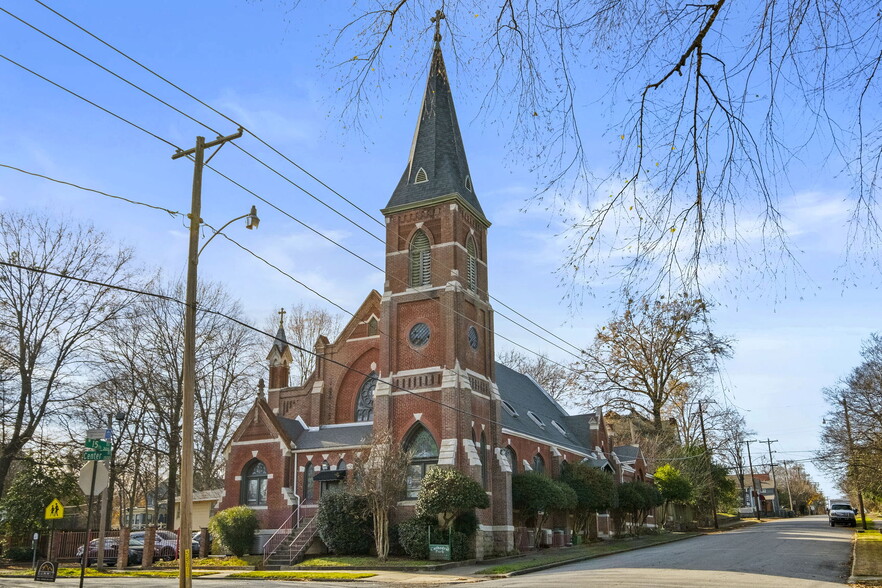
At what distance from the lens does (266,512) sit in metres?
35.8

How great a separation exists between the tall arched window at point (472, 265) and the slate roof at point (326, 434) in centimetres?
845

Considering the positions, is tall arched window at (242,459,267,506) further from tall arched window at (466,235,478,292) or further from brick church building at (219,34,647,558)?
tall arched window at (466,235,478,292)

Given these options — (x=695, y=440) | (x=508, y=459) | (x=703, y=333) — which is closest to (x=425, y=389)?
(x=508, y=459)

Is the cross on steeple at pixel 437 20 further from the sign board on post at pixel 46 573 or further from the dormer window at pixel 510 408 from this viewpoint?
the dormer window at pixel 510 408

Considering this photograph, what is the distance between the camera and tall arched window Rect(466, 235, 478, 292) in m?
37.2

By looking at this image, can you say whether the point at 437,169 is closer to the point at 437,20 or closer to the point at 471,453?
the point at 471,453

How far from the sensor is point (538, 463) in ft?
132

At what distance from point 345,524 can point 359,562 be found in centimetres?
291

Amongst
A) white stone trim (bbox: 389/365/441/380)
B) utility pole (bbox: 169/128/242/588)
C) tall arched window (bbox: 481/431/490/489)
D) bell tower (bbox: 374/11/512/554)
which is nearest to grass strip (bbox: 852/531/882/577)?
bell tower (bbox: 374/11/512/554)

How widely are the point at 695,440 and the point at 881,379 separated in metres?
24.9

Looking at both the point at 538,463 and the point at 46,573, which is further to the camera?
the point at 538,463

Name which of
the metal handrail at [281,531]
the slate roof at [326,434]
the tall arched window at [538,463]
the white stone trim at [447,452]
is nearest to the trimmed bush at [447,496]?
the white stone trim at [447,452]

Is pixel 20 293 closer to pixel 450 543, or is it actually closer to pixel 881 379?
pixel 450 543

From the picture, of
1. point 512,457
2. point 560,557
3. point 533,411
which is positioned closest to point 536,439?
point 512,457
